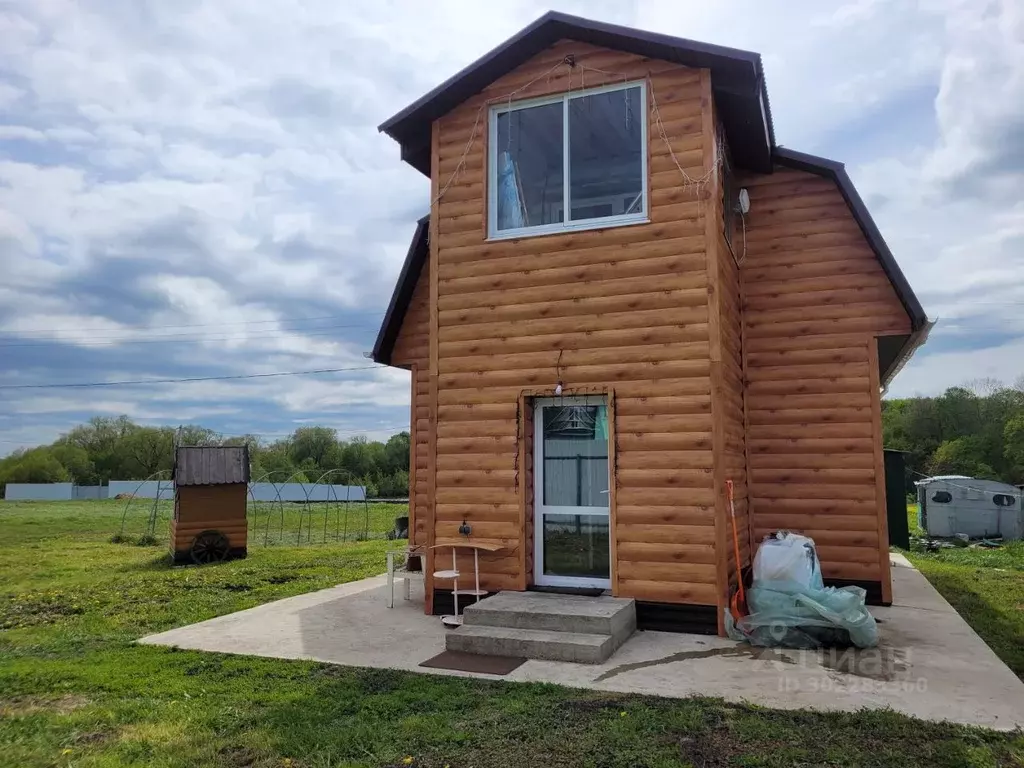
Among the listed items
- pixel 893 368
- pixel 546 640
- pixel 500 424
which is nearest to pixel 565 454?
pixel 500 424

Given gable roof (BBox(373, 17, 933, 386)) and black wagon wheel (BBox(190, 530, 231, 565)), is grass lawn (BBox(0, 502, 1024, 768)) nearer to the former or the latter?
gable roof (BBox(373, 17, 933, 386))

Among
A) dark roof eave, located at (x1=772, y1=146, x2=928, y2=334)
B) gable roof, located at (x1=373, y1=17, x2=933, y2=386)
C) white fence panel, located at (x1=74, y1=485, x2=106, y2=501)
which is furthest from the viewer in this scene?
white fence panel, located at (x1=74, y1=485, x2=106, y2=501)

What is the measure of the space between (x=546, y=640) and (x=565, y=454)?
81.9 inches

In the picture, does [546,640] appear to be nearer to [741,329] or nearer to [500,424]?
[500,424]

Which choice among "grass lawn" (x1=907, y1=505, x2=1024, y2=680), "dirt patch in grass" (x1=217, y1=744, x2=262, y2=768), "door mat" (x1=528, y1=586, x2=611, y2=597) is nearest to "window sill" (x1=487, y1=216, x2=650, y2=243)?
"door mat" (x1=528, y1=586, x2=611, y2=597)

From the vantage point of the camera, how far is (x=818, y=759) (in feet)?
11.6

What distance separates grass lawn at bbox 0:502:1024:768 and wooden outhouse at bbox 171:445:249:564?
831cm

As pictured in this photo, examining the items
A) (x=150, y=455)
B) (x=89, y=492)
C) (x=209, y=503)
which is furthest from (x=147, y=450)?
(x=209, y=503)

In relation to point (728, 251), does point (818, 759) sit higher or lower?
lower

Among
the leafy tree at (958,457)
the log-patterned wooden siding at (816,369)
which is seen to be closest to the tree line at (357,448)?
the leafy tree at (958,457)

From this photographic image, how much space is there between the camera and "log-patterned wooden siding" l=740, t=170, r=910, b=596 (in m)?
8.09

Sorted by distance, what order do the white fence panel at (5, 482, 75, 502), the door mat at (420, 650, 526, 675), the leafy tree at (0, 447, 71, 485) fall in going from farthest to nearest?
the leafy tree at (0, 447, 71, 485) → the white fence panel at (5, 482, 75, 502) → the door mat at (420, 650, 526, 675)

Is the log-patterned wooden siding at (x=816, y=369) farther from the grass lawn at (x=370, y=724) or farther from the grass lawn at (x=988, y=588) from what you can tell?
the grass lawn at (x=370, y=724)

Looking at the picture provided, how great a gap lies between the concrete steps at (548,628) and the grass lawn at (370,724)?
0.78 meters
